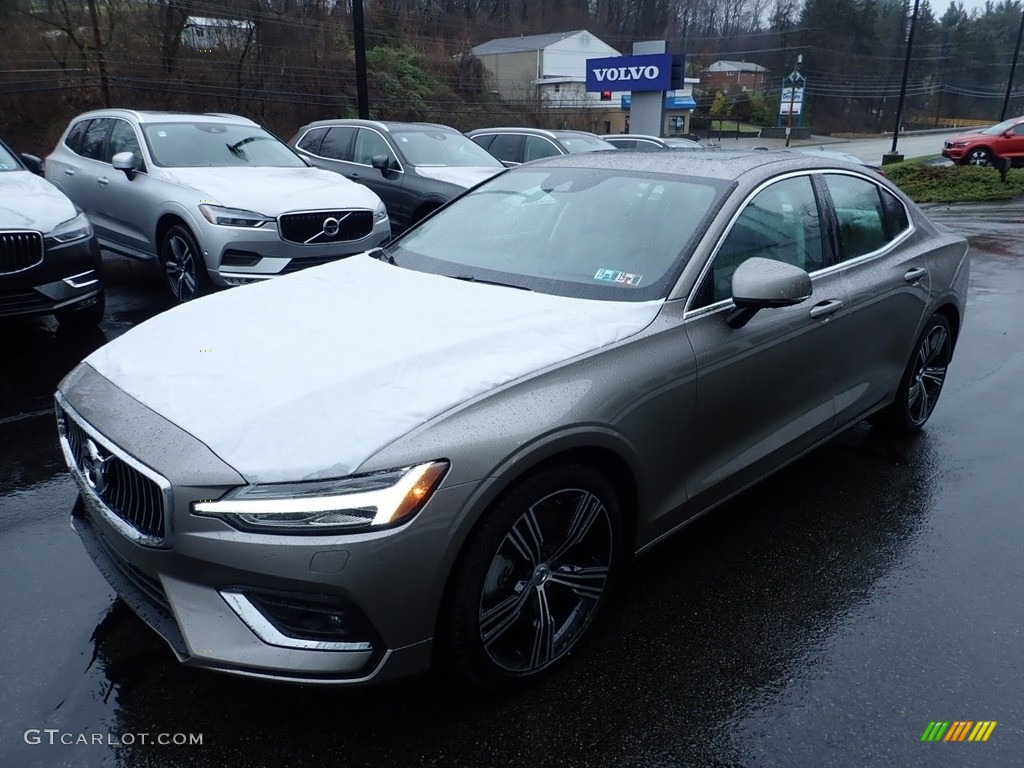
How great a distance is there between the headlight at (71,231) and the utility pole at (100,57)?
21036mm

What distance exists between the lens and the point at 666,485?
9.76 ft

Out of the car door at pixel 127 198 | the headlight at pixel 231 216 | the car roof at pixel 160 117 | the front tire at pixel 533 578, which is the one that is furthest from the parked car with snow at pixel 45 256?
the front tire at pixel 533 578

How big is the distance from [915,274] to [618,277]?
6.91ft

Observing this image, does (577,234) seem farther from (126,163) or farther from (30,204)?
(126,163)

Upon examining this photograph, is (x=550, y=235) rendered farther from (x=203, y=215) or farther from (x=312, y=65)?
(x=312, y=65)

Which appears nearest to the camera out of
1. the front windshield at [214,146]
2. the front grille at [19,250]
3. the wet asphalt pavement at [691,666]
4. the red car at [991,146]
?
the wet asphalt pavement at [691,666]

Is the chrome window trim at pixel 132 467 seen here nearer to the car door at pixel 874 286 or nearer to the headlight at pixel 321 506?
the headlight at pixel 321 506

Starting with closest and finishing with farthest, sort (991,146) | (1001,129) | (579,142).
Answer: (579,142), (991,146), (1001,129)

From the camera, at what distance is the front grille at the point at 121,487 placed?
2258 millimetres

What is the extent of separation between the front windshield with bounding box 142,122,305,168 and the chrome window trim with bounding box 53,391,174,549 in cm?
570

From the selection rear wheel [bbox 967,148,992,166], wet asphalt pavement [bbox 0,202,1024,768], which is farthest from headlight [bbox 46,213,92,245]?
rear wheel [bbox 967,148,992,166]

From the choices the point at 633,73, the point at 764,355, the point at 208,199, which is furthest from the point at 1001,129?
the point at 764,355

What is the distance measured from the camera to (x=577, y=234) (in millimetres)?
3428

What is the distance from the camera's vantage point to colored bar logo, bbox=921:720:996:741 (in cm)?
254
